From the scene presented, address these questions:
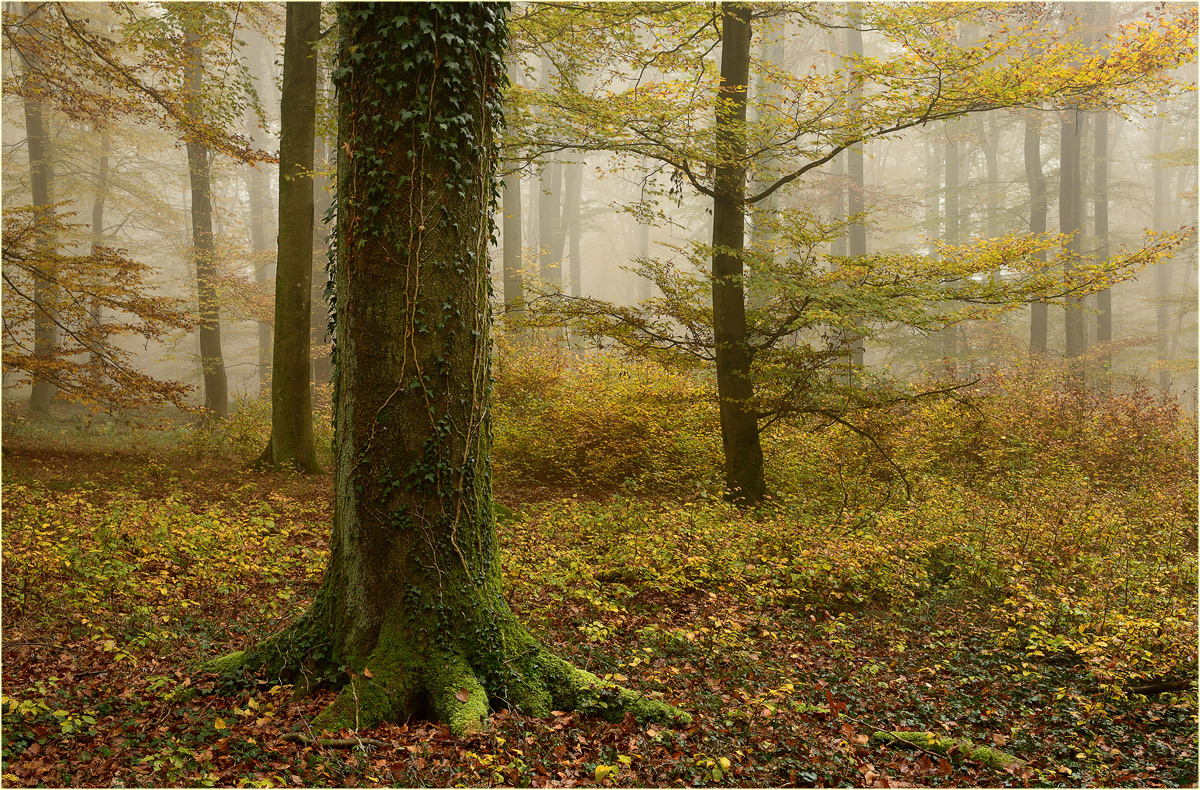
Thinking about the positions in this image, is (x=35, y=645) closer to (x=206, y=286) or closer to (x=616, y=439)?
(x=616, y=439)

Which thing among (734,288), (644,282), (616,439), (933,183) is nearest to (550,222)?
(644,282)

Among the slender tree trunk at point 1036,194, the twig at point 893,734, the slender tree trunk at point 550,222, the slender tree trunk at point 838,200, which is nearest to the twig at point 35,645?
the twig at point 893,734

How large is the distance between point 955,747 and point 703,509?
13.3 ft

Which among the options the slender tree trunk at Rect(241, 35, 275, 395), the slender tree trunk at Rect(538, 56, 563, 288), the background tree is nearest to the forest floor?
the background tree

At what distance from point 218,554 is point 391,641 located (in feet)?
10.3

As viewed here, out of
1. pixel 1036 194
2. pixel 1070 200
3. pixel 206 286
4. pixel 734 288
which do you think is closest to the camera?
pixel 734 288

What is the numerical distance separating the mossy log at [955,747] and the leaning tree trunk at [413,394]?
1264mm

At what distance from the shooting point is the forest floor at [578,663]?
3.08 metres

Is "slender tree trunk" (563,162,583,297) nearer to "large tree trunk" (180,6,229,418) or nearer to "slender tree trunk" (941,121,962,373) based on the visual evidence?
"slender tree trunk" (941,121,962,373)

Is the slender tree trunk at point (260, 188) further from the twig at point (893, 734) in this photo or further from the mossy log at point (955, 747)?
the mossy log at point (955, 747)

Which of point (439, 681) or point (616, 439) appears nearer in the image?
point (439, 681)

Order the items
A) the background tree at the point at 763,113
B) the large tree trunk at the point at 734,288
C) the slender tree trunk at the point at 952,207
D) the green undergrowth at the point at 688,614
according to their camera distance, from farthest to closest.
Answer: the slender tree trunk at the point at 952,207 < the large tree trunk at the point at 734,288 < the background tree at the point at 763,113 < the green undergrowth at the point at 688,614

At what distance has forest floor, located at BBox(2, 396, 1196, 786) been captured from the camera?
308cm

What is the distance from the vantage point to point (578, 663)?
4.29 metres
